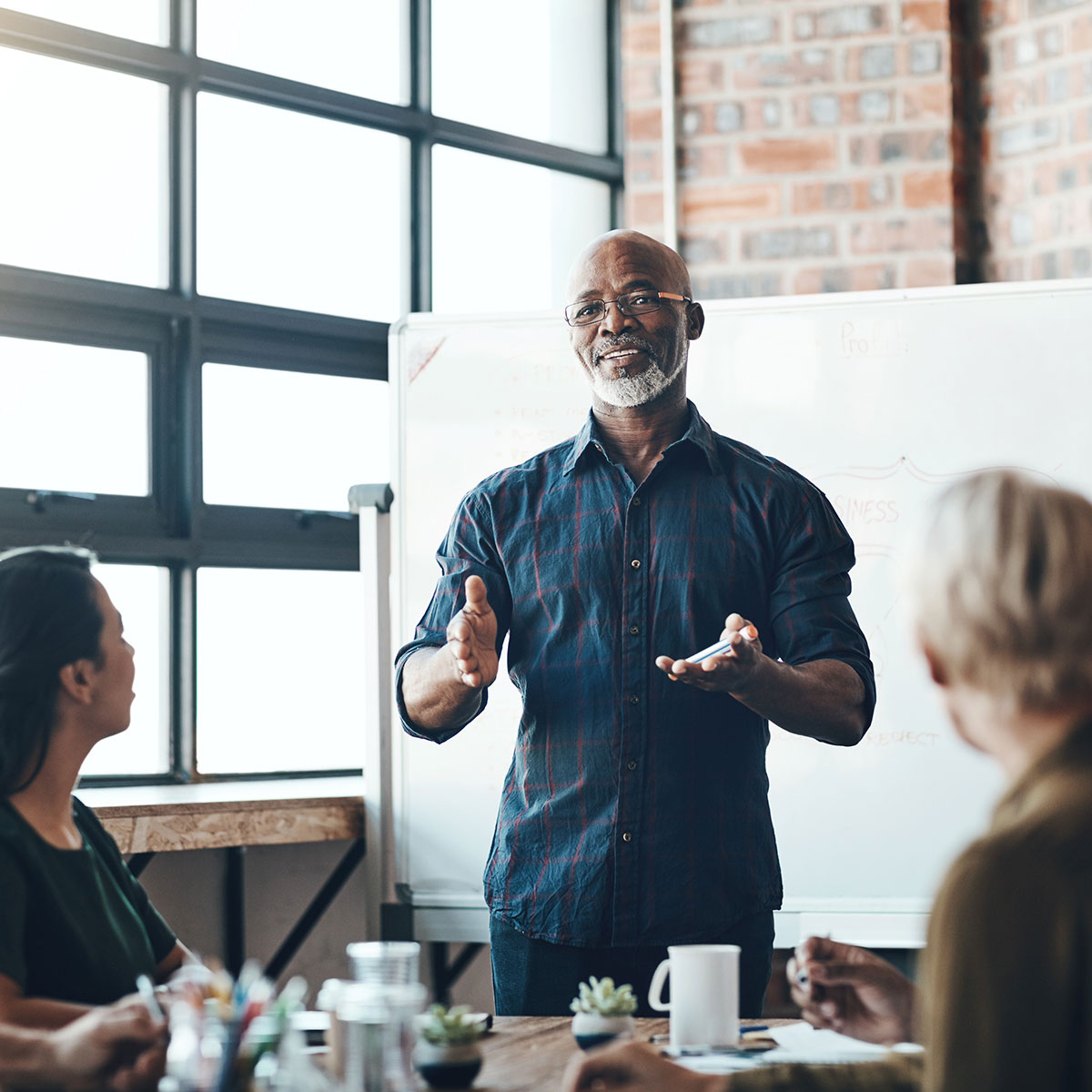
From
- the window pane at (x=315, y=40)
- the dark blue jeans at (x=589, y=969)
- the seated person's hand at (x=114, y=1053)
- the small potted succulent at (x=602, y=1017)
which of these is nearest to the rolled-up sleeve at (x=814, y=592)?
the dark blue jeans at (x=589, y=969)

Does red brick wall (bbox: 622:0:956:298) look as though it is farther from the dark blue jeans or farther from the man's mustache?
the dark blue jeans

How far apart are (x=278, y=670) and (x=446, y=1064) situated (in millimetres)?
2205

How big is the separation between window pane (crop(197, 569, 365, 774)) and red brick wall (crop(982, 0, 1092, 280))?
1803mm

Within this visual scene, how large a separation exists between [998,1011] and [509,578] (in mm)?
1268

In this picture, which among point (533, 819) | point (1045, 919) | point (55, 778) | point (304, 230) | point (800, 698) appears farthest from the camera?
point (304, 230)

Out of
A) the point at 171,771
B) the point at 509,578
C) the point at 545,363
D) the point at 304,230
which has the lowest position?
the point at 171,771

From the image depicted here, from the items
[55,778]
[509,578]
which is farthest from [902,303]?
[55,778]

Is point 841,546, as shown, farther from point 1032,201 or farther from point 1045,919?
point 1032,201

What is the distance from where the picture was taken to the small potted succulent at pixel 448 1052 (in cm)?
129

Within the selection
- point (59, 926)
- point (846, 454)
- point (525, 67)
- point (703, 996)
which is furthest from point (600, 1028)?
point (525, 67)

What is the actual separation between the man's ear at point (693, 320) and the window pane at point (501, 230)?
161 cm

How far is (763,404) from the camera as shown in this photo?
9.97 ft

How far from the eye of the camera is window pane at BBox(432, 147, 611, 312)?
372cm

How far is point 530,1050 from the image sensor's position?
1.45 m
